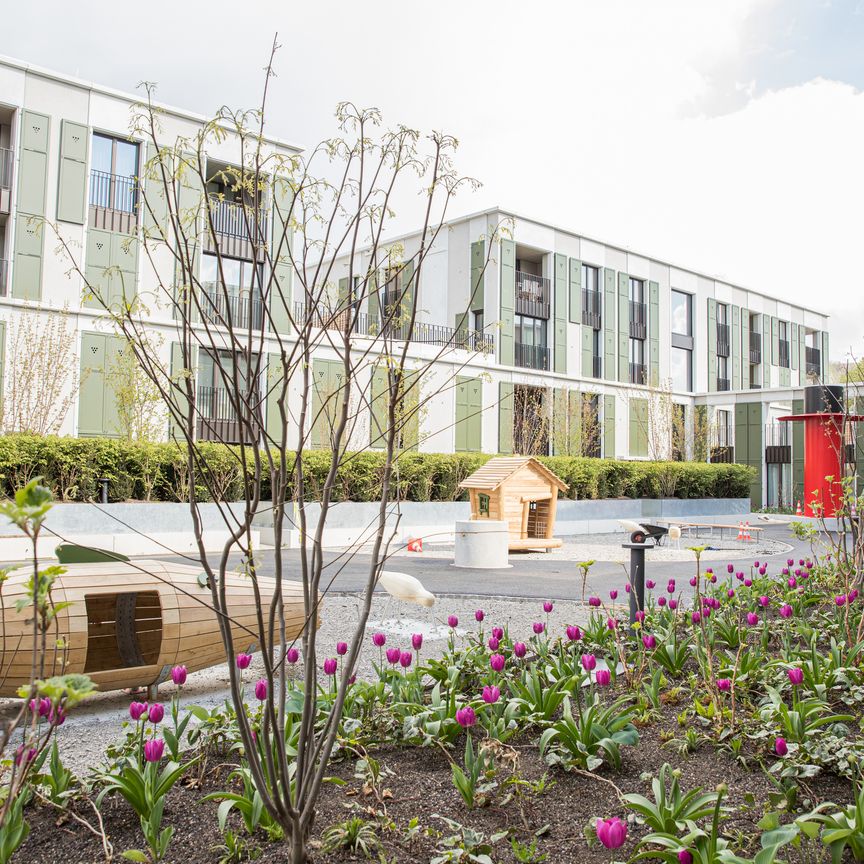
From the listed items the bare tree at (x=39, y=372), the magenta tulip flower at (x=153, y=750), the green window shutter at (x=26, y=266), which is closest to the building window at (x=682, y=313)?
the bare tree at (x=39, y=372)

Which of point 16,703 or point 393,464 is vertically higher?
point 393,464

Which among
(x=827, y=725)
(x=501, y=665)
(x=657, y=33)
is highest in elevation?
(x=657, y=33)

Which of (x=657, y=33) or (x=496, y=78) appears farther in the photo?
(x=657, y=33)

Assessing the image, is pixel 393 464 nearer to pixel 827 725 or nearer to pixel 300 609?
pixel 827 725

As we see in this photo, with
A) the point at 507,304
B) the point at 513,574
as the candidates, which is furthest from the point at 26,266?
the point at 507,304

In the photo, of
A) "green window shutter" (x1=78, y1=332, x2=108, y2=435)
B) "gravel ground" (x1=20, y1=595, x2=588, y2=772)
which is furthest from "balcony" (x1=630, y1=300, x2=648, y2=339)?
"gravel ground" (x1=20, y1=595, x2=588, y2=772)

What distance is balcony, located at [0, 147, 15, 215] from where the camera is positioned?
1903cm

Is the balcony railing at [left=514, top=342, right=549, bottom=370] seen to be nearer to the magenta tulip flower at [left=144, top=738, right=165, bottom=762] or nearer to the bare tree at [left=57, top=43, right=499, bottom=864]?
the bare tree at [left=57, top=43, right=499, bottom=864]

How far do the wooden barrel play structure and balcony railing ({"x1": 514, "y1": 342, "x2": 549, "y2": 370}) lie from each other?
83.6 ft

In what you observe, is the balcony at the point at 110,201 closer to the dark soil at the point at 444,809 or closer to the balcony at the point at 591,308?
the balcony at the point at 591,308

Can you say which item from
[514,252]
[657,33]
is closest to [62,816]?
[657,33]

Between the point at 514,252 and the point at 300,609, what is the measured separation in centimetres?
2642

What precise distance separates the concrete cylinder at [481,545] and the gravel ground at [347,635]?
3503mm

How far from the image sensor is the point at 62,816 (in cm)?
275
